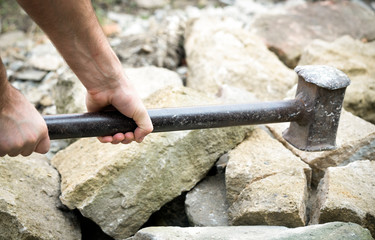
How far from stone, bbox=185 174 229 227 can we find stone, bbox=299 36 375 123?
48.0 inches

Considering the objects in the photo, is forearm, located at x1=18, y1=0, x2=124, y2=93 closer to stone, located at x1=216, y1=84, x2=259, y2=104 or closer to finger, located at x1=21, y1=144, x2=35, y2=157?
finger, located at x1=21, y1=144, x2=35, y2=157

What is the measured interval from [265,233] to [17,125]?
1070 mm

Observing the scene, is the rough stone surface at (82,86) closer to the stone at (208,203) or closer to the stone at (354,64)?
the stone at (208,203)

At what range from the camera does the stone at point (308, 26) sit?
411 centimetres

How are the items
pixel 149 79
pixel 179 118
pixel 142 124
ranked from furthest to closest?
pixel 149 79
pixel 179 118
pixel 142 124

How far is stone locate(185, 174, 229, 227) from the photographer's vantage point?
2.18 m

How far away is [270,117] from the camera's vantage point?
2.07m

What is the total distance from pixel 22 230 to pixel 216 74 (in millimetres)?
2037

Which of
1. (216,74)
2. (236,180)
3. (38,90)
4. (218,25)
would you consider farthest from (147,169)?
(218,25)

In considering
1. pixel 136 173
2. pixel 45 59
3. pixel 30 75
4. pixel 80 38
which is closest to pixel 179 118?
pixel 136 173

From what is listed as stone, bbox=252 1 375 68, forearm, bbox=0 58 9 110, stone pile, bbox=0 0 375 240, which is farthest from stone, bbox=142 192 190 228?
stone, bbox=252 1 375 68

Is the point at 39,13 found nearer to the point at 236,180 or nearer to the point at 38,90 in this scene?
the point at 236,180

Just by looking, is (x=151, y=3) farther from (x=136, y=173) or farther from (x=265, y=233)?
(x=265, y=233)

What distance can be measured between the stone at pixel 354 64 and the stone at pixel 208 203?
1218 mm
